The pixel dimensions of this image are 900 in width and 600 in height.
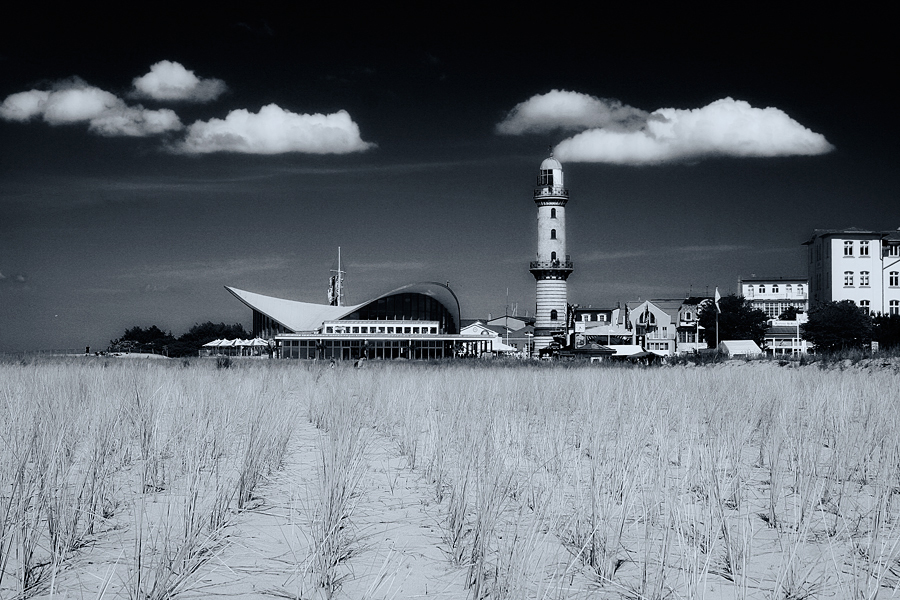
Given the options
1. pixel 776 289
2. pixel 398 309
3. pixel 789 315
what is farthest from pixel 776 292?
pixel 398 309

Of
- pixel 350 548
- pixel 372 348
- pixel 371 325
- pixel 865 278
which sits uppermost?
pixel 865 278

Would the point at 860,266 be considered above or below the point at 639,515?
above

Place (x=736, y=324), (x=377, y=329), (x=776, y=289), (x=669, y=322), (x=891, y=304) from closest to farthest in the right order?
(x=377, y=329)
(x=736, y=324)
(x=891, y=304)
(x=669, y=322)
(x=776, y=289)

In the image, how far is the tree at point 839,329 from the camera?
63219 millimetres

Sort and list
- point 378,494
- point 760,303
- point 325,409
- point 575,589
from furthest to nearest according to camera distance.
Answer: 1. point 760,303
2. point 325,409
3. point 378,494
4. point 575,589

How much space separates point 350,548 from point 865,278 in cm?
9039

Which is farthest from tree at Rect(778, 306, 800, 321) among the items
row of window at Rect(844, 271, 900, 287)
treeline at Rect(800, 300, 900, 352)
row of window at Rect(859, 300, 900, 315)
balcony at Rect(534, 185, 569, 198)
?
balcony at Rect(534, 185, 569, 198)

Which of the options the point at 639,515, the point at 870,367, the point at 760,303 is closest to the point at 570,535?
the point at 639,515

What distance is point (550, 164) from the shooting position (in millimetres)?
74000

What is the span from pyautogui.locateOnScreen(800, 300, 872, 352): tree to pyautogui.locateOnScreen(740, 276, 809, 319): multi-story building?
1937 inches

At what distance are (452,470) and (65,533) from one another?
301cm

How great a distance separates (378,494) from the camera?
20.1 feet

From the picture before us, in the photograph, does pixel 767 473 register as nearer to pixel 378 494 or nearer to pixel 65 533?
pixel 378 494

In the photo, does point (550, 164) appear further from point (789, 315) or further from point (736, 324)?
point (789, 315)
